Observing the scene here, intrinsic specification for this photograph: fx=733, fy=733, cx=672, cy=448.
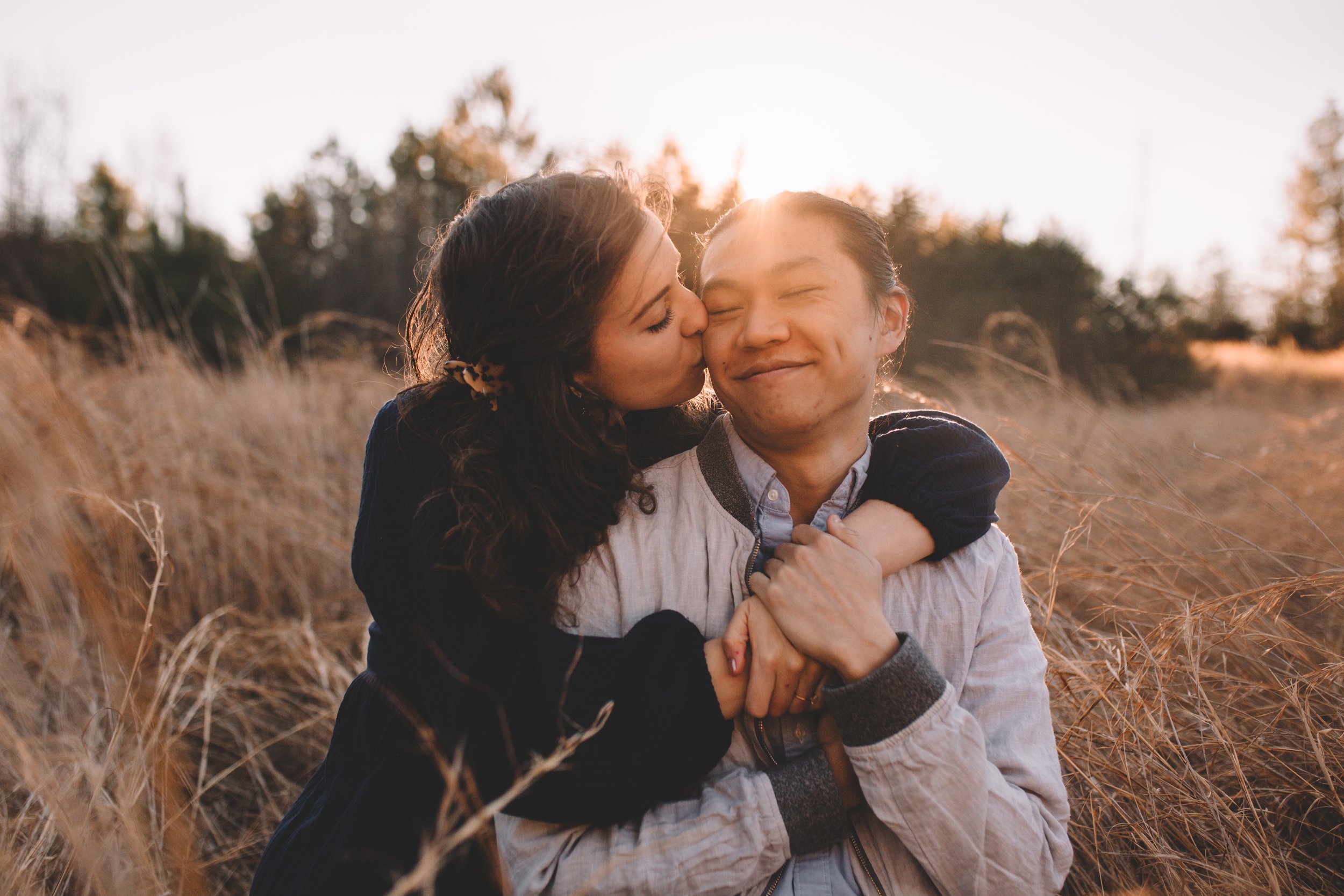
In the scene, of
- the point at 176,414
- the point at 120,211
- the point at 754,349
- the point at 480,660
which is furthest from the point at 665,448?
the point at 120,211

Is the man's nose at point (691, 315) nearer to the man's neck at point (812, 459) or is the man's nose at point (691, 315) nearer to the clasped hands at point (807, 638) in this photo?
the man's neck at point (812, 459)

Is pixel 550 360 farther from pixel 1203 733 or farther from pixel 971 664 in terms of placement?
pixel 1203 733

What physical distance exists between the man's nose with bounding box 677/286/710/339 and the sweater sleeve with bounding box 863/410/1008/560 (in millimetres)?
552

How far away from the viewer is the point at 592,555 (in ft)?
5.43

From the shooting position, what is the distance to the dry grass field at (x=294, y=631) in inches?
62.6

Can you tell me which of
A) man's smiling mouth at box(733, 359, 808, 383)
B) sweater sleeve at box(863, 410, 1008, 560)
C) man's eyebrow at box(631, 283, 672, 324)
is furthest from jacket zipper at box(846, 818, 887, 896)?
man's eyebrow at box(631, 283, 672, 324)

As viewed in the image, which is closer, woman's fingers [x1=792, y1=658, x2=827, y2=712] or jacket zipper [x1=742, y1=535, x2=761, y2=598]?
woman's fingers [x1=792, y1=658, x2=827, y2=712]

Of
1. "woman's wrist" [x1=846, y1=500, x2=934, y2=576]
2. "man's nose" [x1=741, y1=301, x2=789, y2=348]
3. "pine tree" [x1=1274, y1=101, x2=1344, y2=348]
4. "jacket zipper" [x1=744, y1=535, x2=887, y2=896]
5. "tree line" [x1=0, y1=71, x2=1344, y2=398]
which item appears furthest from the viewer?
"pine tree" [x1=1274, y1=101, x2=1344, y2=348]

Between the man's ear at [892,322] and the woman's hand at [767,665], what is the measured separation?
0.90 metres

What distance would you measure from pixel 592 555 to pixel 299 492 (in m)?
2.91

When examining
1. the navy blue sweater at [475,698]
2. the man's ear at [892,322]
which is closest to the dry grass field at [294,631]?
the navy blue sweater at [475,698]

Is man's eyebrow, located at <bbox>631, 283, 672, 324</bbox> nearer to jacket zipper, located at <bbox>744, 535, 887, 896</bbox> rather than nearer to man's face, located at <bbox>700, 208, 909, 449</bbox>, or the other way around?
man's face, located at <bbox>700, 208, 909, 449</bbox>

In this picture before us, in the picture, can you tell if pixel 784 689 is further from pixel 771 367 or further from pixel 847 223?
pixel 847 223

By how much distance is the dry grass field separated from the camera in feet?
5.21
